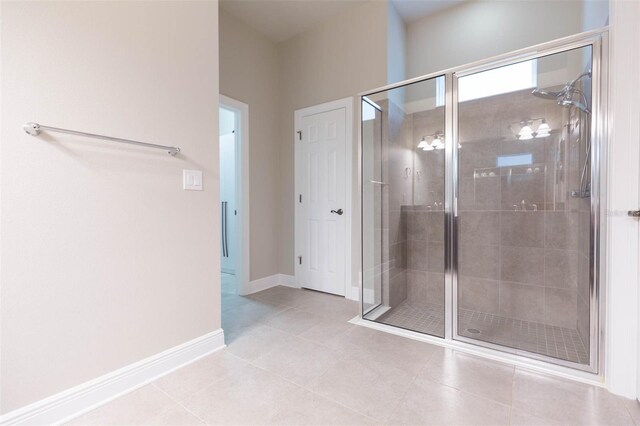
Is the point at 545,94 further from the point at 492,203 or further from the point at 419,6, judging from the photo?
the point at 419,6

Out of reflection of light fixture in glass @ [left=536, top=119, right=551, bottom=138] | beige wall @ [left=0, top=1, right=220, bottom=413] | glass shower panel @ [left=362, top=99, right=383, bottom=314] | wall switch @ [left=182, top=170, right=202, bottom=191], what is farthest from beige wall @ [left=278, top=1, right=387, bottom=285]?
wall switch @ [left=182, top=170, right=202, bottom=191]

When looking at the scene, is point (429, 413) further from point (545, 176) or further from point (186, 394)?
point (545, 176)

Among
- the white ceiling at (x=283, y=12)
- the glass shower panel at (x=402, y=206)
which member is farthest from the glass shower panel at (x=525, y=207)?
the white ceiling at (x=283, y=12)

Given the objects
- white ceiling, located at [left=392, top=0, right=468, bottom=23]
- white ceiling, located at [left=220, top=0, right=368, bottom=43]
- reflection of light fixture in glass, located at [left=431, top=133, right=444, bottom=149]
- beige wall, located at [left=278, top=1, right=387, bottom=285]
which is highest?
white ceiling, located at [left=392, top=0, right=468, bottom=23]

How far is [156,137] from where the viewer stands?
1.63 m

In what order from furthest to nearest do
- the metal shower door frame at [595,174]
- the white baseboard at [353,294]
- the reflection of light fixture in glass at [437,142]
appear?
the white baseboard at [353,294], the reflection of light fixture in glass at [437,142], the metal shower door frame at [595,174]

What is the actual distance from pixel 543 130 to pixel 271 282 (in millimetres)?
3067

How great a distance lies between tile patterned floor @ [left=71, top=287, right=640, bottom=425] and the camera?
4.22 feet

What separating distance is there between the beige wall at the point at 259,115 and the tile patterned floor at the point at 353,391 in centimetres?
144

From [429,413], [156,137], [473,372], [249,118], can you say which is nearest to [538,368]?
[473,372]

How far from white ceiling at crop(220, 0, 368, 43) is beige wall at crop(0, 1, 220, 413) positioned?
1179 mm

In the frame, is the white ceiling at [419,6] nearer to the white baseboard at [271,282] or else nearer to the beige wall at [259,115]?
the beige wall at [259,115]

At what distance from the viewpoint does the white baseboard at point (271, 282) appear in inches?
127

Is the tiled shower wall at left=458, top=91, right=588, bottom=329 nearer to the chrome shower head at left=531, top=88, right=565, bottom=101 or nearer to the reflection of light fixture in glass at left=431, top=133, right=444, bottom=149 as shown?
the chrome shower head at left=531, top=88, right=565, bottom=101
